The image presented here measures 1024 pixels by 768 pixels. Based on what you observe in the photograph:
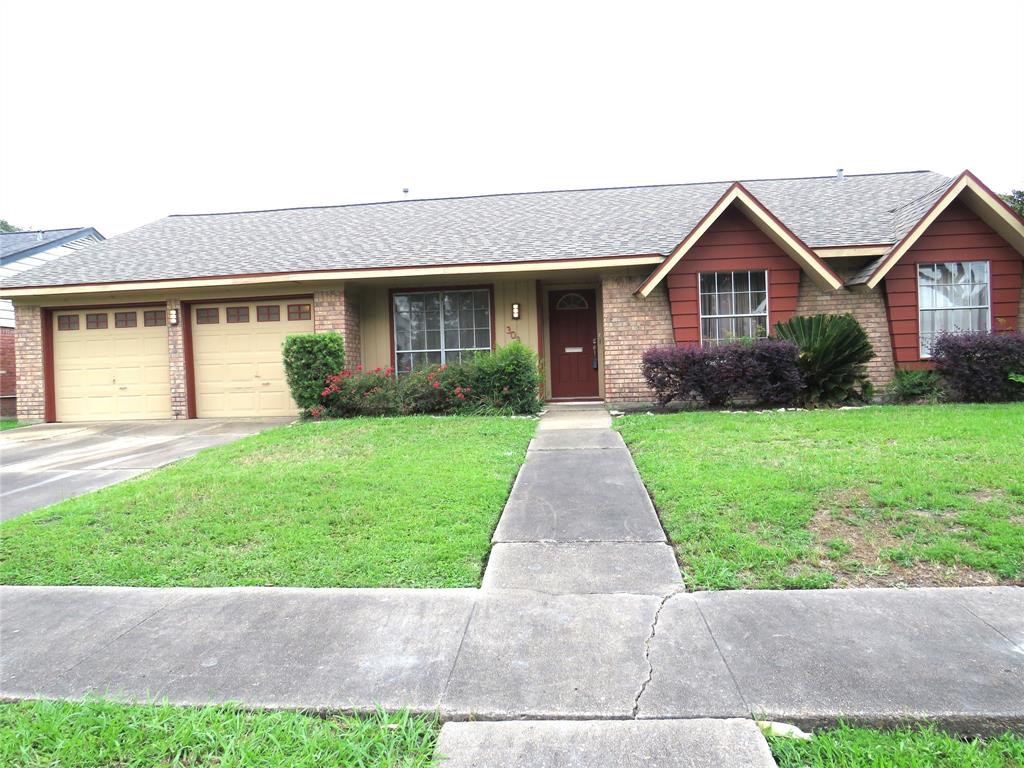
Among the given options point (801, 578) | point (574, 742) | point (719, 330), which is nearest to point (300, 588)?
point (574, 742)

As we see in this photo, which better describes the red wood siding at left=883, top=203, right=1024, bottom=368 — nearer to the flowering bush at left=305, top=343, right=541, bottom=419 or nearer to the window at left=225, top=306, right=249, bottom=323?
the flowering bush at left=305, top=343, right=541, bottom=419

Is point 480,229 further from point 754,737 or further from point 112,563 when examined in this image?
point 754,737

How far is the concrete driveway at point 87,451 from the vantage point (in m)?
7.04

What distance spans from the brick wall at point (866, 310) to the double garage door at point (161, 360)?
33.2ft

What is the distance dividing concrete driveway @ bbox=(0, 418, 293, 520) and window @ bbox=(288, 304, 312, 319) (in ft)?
7.16

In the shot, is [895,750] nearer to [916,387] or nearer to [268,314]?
[916,387]

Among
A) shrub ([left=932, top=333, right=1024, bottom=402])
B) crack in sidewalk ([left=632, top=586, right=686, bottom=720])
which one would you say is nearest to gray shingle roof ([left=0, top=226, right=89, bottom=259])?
crack in sidewalk ([left=632, top=586, right=686, bottom=720])

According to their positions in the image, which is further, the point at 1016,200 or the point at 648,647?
the point at 1016,200

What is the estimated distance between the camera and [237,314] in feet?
44.4

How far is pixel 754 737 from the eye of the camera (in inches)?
98.3

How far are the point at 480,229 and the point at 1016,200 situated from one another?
34.8 feet

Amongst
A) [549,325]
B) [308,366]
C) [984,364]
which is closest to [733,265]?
[549,325]

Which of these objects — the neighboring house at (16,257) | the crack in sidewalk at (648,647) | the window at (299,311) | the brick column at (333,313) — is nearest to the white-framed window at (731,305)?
the brick column at (333,313)

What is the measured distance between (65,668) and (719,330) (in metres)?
11.1
